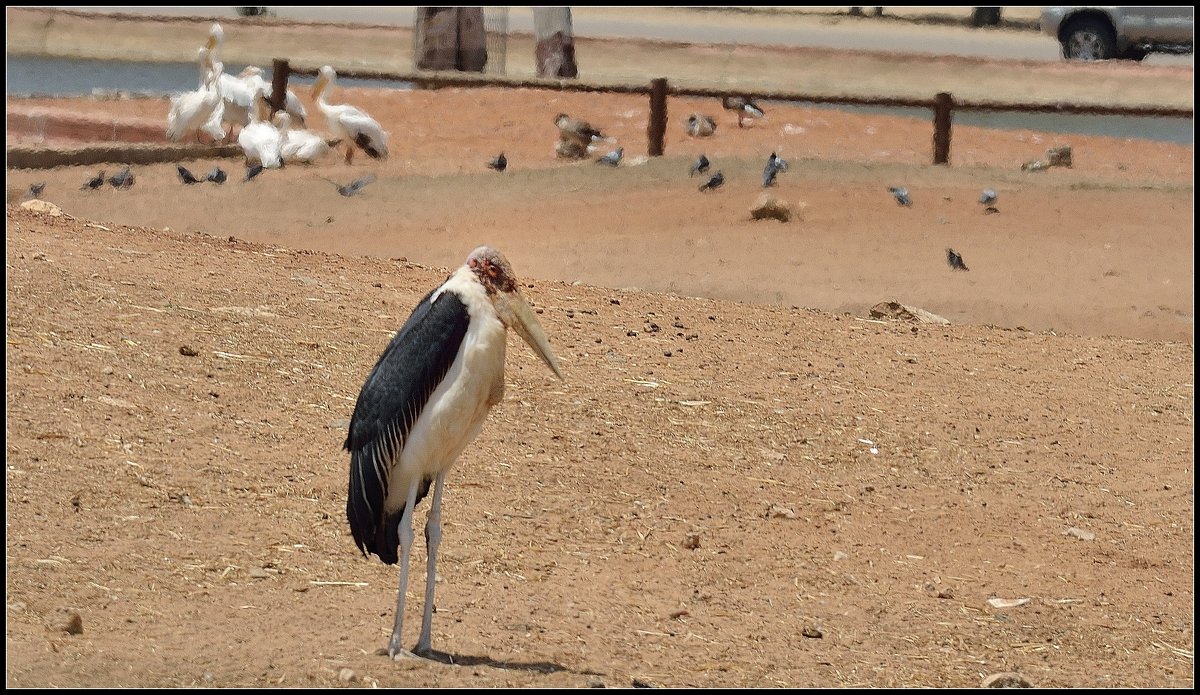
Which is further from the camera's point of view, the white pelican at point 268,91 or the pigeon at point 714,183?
the white pelican at point 268,91

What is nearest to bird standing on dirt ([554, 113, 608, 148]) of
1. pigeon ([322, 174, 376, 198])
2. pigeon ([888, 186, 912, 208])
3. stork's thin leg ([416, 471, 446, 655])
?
pigeon ([322, 174, 376, 198])

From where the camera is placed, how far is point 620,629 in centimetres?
533

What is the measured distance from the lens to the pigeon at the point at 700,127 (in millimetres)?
19547

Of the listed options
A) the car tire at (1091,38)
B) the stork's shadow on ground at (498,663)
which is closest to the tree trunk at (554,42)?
the car tire at (1091,38)

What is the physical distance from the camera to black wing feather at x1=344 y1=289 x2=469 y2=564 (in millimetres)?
4727

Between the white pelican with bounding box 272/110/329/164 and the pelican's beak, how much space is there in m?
12.1

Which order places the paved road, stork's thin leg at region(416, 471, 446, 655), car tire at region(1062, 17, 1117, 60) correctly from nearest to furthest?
stork's thin leg at region(416, 471, 446, 655)
car tire at region(1062, 17, 1117, 60)
the paved road

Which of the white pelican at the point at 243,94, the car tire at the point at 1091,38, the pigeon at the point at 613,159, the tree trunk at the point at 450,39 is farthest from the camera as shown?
the car tire at the point at 1091,38

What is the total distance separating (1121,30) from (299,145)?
745 inches

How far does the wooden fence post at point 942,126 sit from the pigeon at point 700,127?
3837mm

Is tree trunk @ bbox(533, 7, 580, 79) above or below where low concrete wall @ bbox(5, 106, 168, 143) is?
above

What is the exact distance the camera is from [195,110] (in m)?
18.0

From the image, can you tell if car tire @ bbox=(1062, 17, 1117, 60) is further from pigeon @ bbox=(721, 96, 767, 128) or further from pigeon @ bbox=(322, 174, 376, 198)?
pigeon @ bbox=(322, 174, 376, 198)

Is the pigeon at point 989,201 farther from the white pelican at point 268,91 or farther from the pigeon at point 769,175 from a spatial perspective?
the white pelican at point 268,91
